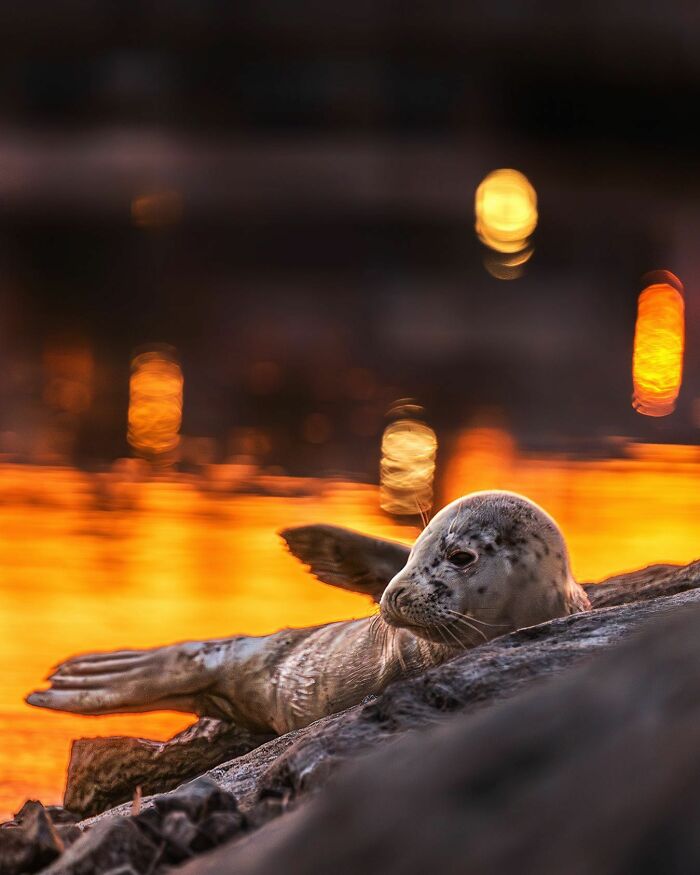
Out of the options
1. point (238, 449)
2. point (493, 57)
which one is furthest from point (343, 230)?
point (238, 449)

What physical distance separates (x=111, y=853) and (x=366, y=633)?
1.41 meters

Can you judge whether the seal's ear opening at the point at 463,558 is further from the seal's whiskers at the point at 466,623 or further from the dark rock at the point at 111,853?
the dark rock at the point at 111,853

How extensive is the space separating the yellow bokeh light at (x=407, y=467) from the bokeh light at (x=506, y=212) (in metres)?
4.81

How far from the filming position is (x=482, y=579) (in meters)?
2.53

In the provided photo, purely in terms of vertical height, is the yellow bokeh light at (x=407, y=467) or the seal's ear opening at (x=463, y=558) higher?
the seal's ear opening at (x=463, y=558)

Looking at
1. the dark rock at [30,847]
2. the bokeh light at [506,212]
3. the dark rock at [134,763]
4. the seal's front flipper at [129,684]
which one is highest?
the bokeh light at [506,212]

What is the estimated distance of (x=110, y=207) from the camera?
42.7 ft

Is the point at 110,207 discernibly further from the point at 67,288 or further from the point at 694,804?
the point at 694,804

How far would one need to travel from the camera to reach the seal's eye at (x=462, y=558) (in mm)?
2549

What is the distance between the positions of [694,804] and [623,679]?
20 cm

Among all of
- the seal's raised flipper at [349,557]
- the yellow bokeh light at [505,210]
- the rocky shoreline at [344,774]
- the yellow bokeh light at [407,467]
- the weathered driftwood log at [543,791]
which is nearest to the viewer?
the weathered driftwood log at [543,791]

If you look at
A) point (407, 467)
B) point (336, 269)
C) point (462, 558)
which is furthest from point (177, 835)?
point (336, 269)

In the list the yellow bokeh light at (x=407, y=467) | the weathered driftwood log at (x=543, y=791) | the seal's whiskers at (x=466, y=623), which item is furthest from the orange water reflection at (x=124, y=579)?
the weathered driftwood log at (x=543, y=791)

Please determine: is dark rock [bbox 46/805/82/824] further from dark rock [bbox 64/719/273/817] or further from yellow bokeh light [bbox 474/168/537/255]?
yellow bokeh light [bbox 474/168/537/255]
